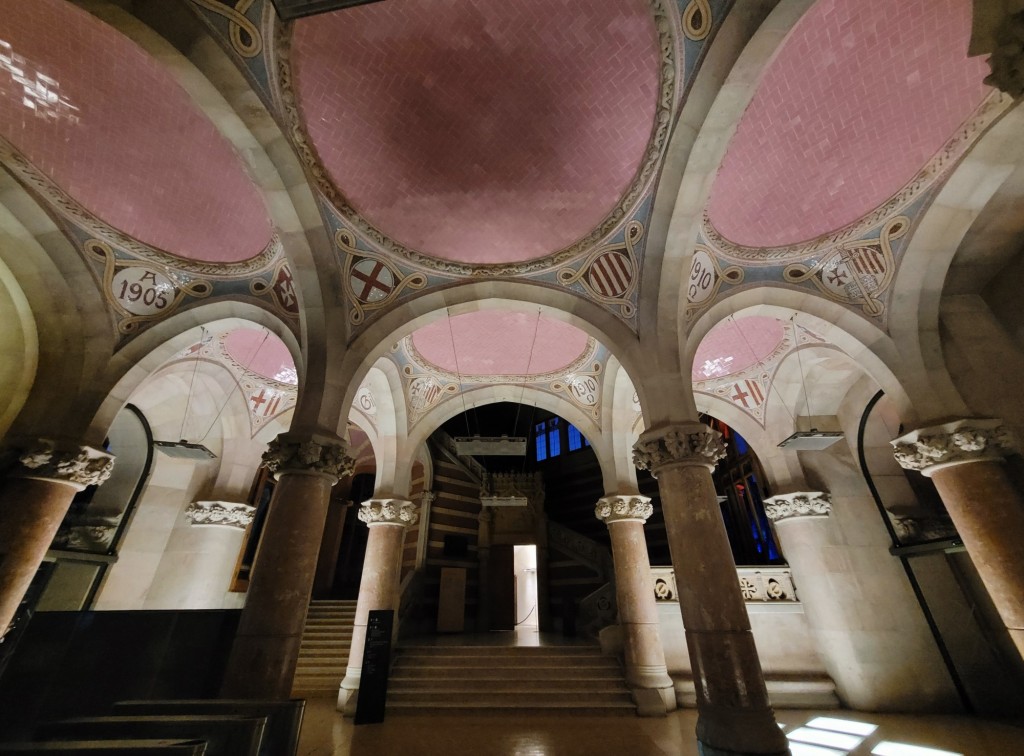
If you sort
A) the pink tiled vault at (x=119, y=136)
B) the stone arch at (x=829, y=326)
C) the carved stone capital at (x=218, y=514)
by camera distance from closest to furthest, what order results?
the pink tiled vault at (x=119, y=136) → the stone arch at (x=829, y=326) → the carved stone capital at (x=218, y=514)

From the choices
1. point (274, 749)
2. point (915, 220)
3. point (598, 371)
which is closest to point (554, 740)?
point (274, 749)

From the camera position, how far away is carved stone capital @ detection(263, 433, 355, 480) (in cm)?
433

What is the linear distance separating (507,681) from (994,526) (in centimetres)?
595

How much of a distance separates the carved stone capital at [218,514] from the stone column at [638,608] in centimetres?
685

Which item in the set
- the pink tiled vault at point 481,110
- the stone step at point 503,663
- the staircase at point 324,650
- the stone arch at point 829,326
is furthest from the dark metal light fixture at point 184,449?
the stone arch at point 829,326

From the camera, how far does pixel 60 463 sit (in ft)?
15.4

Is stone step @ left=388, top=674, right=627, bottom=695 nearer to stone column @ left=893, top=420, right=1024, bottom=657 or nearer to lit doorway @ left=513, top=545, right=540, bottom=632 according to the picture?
stone column @ left=893, top=420, right=1024, bottom=657

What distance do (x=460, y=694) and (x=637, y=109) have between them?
299 inches

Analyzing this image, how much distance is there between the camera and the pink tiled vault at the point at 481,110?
3.75m

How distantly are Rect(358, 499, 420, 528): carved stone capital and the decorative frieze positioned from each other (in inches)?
177

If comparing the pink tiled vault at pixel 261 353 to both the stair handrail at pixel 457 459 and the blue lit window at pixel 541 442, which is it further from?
the blue lit window at pixel 541 442

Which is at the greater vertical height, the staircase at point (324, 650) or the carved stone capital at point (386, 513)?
the carved stone capital at point (386, 513)

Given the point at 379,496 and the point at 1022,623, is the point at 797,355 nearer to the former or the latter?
the point at 1022,623

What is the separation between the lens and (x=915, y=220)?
4809 millimetres
